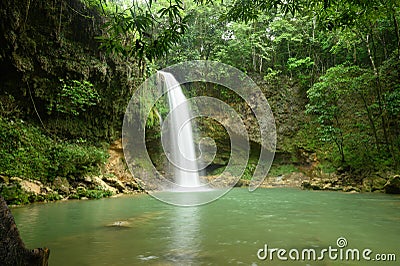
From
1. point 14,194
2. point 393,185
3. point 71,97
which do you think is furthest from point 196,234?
point 393,185

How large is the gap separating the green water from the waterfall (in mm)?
9278

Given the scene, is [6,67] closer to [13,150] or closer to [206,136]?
[13,150]

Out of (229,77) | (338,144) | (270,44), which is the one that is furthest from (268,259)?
(270,44)

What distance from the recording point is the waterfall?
53.7ft

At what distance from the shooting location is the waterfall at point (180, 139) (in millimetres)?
16359

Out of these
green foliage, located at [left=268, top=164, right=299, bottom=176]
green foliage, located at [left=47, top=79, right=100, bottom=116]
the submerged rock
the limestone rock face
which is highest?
green foliage, located at [left=47, top=79, right=100, bottom=116]

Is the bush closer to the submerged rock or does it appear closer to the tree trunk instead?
the submerged rock

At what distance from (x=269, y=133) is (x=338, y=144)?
454 cm

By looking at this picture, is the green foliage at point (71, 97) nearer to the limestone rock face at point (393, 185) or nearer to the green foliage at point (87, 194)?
the green foliage at point (87, 194)

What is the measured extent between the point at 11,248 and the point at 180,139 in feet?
48.1

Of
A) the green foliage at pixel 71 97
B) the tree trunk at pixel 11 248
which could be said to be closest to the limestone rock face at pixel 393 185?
the green foliage at pixel 71 97

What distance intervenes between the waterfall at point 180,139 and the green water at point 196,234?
365 inches

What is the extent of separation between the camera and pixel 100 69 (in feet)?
40.6

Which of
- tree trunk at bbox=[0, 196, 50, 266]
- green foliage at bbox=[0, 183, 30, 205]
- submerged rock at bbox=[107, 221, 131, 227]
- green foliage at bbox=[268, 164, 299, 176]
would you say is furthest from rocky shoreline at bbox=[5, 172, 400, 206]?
tree trunk at bbox=[0, 196, 50, 266]
